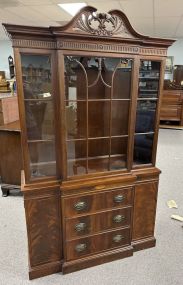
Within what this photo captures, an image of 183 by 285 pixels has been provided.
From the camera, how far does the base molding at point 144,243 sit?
206 centimetres

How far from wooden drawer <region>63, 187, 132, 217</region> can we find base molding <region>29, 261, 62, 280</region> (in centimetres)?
49

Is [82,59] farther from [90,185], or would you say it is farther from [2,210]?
[2,210]

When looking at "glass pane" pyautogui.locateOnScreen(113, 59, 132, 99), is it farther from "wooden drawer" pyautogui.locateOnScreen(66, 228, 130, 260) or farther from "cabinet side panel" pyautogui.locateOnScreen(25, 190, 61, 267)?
"wooden drawer" pyautogui.locateOnScreen(66, 228, 130, 260)

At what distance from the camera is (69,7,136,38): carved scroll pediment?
1.42 meters

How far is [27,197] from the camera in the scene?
63.9 inches

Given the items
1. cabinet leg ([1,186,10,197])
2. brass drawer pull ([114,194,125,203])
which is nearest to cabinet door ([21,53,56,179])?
brass drawer pull ([114,194,125,203])

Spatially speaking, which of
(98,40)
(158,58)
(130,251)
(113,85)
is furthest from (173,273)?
(98,40)

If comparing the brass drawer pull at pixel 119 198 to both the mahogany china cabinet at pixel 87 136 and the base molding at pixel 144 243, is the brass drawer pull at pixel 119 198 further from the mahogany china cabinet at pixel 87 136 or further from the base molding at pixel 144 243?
the base molding at pixel 144 243

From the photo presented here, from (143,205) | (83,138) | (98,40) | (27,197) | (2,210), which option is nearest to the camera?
(98,40)

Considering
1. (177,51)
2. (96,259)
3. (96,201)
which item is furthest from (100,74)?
(177,51)

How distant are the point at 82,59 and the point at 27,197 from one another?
3.51 ft

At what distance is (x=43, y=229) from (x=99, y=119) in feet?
3.28

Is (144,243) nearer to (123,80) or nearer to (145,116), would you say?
(145,116)

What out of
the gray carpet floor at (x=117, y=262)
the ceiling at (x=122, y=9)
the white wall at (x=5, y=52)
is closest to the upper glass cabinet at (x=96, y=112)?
the gray carpet floor at (x=117, y=262)
